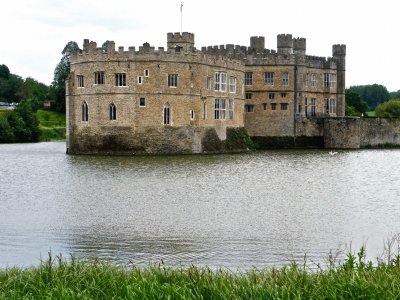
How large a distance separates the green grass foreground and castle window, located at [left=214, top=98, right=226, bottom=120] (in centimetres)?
3600

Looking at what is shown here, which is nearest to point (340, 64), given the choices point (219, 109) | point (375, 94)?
point (219, 109)

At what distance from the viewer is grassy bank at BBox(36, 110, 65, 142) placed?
258 feet

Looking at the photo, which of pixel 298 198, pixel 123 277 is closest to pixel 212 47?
pixel 298 198

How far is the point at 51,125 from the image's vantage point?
8344 cm

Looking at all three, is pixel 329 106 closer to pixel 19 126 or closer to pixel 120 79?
pixel 120 79

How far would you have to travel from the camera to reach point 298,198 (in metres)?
24.5

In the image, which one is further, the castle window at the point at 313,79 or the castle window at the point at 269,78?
the castle window at the point at 313,79

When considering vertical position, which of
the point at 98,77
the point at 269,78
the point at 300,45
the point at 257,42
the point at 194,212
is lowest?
the point at 194,212

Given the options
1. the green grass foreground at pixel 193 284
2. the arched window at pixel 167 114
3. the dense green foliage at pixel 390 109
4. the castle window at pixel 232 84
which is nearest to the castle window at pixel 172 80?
the arched window at pixel 167 114

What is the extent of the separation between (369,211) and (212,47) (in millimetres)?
37095

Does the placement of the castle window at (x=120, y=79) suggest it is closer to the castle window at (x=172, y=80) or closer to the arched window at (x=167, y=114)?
the castle window at (x=172, y=80)

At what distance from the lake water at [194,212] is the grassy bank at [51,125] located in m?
42.3

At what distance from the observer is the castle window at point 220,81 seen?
48188mm

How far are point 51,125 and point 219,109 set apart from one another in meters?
38.9
